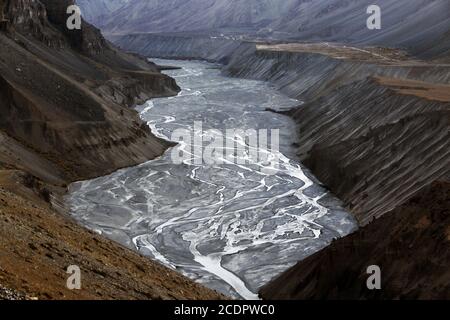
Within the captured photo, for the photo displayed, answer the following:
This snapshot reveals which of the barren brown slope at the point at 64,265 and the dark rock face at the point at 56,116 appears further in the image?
the dark rock face at the point at 56,116

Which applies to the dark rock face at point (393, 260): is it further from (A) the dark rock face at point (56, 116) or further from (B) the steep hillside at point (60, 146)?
(A) the dark rock face at point (56, 116)

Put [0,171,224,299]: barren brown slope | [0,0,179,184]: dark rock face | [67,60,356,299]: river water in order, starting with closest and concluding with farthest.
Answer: [0,171,224,299]: barren brown slope < [67,60,356,299]: river water < [0,0,179,184]: dark rock face

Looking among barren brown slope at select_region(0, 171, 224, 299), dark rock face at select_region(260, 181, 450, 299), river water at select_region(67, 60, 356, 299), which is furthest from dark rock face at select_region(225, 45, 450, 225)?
barren brown slope at select_region(0, 171, 224, 299)

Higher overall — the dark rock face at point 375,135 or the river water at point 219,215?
the dark rock face at point 375,135

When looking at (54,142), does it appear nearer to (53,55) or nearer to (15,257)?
(53,55)

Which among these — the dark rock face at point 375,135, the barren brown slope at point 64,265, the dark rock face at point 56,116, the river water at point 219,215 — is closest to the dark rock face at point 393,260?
the barren brown slope at point 64,265

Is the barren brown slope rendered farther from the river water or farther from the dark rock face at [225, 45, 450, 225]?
the dark rock face at [225, 45, 450, 225]

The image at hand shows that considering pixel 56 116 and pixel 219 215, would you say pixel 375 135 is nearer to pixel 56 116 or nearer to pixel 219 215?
pixel 219 215
